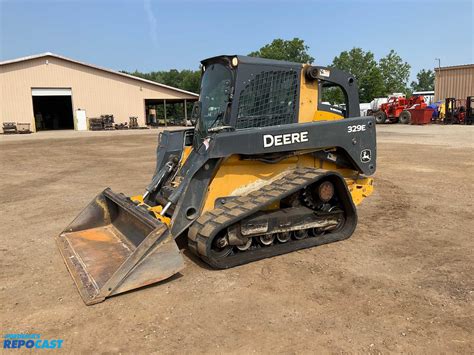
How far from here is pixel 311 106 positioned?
571 centimetres

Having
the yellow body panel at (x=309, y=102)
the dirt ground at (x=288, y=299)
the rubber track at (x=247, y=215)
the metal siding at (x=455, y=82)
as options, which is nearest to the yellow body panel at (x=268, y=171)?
the yellow body panel at (x=309, y=102)

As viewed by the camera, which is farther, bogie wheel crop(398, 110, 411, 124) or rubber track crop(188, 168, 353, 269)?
bogie wheel crop(398, 110, 411, 124)

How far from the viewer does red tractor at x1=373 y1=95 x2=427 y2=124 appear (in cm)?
3388

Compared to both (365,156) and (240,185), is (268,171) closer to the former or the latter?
(240,185)

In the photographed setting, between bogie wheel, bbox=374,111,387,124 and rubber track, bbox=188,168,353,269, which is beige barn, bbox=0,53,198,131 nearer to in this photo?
bogie wheel, bbox=374,111,387,124

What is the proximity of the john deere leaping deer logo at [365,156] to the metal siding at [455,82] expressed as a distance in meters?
44.5

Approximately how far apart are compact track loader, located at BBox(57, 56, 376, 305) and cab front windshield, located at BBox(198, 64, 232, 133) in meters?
0.01

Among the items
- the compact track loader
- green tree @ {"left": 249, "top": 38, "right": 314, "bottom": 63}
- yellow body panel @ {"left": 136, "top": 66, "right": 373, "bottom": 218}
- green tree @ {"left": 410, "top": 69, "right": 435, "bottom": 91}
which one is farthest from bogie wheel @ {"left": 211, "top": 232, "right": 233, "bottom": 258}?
green tree @ {"left": 410, "top": 69, "right": 435, "bottom": 91}

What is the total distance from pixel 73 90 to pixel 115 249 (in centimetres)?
3265

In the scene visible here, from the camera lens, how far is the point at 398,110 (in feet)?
113

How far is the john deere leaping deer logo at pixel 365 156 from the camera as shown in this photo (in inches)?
232

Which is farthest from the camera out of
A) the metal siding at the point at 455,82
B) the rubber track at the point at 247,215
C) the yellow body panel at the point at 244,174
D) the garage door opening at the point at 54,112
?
the metal siding at the point at 455,82

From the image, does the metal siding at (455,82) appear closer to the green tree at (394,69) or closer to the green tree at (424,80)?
the green tree at (394,69)

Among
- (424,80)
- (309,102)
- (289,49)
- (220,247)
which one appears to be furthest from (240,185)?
(424,80)
